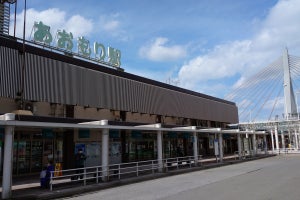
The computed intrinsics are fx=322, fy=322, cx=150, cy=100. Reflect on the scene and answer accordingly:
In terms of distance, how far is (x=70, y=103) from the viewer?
2206cm

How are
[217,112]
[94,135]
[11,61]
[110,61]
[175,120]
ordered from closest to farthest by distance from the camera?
[11,61] < [94,135] < [110,61] < [175,120] < [217,112]

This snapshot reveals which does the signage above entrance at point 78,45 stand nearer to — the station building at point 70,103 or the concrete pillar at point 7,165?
the station building at point 70,103

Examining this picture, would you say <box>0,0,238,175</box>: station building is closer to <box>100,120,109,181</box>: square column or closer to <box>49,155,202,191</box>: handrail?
<box>100,120,109,181</box>: square column

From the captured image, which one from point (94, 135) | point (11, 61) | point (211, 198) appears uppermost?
point (11, 61)

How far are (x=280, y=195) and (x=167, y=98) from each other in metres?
23.0

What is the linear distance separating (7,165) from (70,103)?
956 cm

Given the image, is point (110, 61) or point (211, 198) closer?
point (211, 198)

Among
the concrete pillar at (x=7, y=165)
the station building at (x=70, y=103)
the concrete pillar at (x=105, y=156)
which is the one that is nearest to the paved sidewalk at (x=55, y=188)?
the concrete pillar at (x=7, y=165)

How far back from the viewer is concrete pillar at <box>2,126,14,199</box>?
12423 millimetres

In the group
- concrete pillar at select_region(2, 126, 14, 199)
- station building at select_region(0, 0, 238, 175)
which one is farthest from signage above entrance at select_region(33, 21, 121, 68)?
concrete pillar at select_region(2, 126, 14, 199)

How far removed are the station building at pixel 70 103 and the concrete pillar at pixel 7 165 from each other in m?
1.08

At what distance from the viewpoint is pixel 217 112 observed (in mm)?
45438

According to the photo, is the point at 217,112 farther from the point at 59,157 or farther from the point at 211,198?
the point at 211,198

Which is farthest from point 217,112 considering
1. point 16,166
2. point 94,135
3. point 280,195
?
point 280,195
